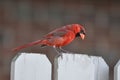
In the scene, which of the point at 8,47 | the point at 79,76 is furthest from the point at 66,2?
the point at 79,76

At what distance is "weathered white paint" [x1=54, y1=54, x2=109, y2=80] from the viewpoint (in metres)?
2.71

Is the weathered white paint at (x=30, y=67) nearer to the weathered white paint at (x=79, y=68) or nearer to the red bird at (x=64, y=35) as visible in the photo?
the weathered white paint at (x=79, y=68)

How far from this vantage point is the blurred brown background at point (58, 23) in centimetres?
558

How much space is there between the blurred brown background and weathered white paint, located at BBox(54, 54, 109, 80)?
8.83 feet

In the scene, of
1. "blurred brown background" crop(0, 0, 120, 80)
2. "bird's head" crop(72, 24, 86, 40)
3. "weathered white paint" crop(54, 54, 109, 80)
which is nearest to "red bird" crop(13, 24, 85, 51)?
"bird's head" crop(72, 24, 86, 40)

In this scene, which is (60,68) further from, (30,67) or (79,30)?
(79,30)

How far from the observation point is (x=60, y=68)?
270 centimetres

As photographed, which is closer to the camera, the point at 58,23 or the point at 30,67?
the point at 30,67

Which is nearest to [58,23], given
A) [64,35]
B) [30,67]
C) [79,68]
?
[64,35]

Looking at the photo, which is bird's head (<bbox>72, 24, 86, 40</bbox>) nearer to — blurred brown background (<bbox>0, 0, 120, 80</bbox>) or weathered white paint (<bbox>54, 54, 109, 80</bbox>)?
weathered white paint (<bbox>54, 54, 109, 80</bbox>)

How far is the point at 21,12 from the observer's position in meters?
5.68

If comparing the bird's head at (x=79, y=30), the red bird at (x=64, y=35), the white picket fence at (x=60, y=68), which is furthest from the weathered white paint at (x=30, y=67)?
the bird's head at (x=79, y=30)

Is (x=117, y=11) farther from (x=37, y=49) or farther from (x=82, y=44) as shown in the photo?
(x=37, y=49)

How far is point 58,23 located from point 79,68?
117 inches
